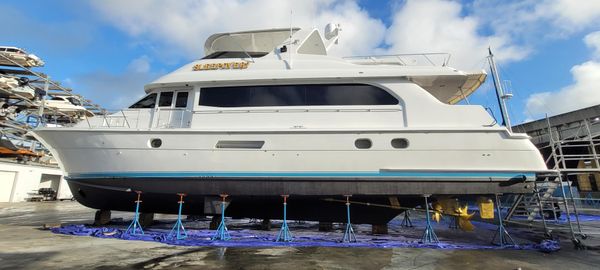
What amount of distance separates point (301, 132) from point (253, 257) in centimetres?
273

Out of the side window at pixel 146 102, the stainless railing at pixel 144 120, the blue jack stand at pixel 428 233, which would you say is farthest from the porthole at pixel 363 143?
the side window at pixel 146 102

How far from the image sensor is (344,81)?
7414mm

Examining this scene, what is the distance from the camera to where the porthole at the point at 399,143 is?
685 centimetres

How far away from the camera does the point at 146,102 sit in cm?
806

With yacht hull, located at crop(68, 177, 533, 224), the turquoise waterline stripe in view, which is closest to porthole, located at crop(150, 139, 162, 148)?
the turquoise waterline stripe

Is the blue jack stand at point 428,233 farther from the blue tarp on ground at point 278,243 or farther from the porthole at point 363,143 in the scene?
the porthole at point 363,143

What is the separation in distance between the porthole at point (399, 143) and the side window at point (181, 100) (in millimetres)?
4964

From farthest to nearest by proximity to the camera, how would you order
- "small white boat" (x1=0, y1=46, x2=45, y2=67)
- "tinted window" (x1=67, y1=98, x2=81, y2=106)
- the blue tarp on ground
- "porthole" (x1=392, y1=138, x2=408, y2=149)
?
"tinted window" (x1=67, y1=98, x2=81, y2=106) → "small white boat" (x1=0, y1=46, x2=45, y2=67) → "porthole" (x1=392, y1=138, x2=408, y2=149) → the blue tarp on ground

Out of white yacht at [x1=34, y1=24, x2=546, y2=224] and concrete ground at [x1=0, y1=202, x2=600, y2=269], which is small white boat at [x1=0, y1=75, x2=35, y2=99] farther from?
concrete ground at [x1=0, y1=202, x2=600, y2=269]

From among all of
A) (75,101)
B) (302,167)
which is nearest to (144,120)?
(302,167)

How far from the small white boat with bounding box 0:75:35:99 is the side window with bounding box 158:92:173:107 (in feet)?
91.4

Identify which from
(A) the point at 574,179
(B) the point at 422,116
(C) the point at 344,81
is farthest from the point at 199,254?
(A) the point at 574,179

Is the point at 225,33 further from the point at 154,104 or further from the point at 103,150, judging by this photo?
the point at 103,150

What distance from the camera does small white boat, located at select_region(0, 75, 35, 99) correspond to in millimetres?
26531
